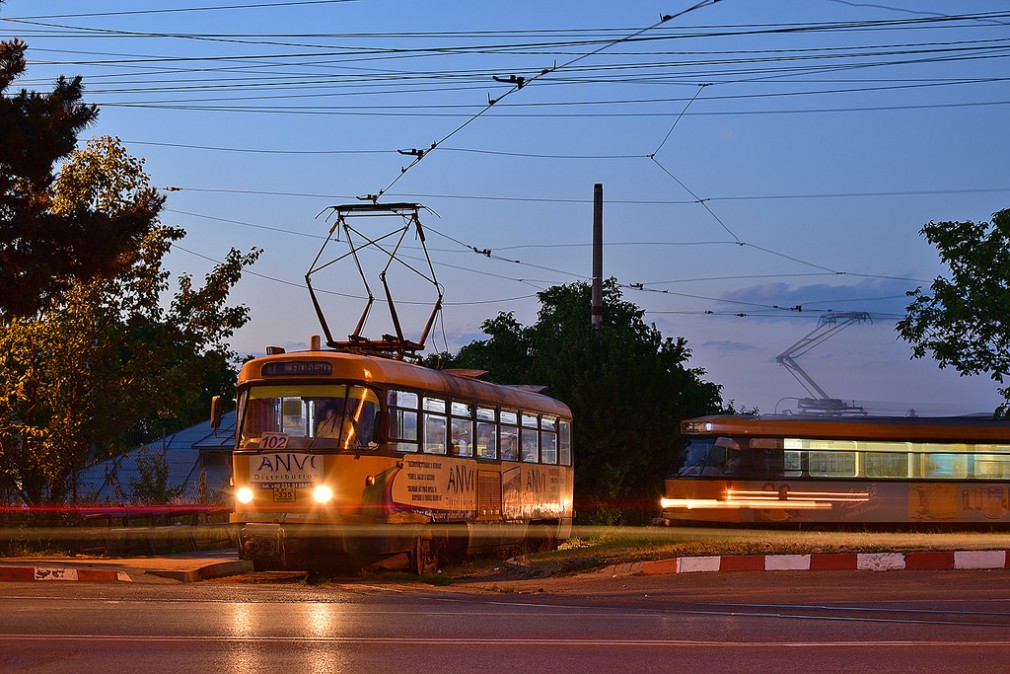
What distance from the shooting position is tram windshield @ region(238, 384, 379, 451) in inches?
770

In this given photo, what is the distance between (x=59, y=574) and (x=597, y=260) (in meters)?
21.5

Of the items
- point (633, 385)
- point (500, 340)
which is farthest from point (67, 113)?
point (500, 340)

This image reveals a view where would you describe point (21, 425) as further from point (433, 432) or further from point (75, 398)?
point (433, 432)

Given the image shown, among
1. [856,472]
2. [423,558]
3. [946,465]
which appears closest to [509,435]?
[423,558]

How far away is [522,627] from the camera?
11.4 meters

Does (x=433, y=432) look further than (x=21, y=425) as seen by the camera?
No

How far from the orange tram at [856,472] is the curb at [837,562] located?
13.4m

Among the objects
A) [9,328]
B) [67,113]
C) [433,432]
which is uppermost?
[67,113]

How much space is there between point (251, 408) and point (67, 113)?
197 inches

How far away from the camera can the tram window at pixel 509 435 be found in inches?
988

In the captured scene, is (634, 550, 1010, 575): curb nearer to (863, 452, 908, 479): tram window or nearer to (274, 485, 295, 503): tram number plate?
(274, 485, 295, 503): tram number plate

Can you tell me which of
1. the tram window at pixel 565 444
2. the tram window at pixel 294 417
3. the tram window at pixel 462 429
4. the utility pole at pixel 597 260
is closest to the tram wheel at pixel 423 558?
the tram window at pixel 462 429

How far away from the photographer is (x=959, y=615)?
1291 centimetres

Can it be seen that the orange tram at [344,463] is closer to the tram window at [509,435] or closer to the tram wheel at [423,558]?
the tram wheel at [423,558]
